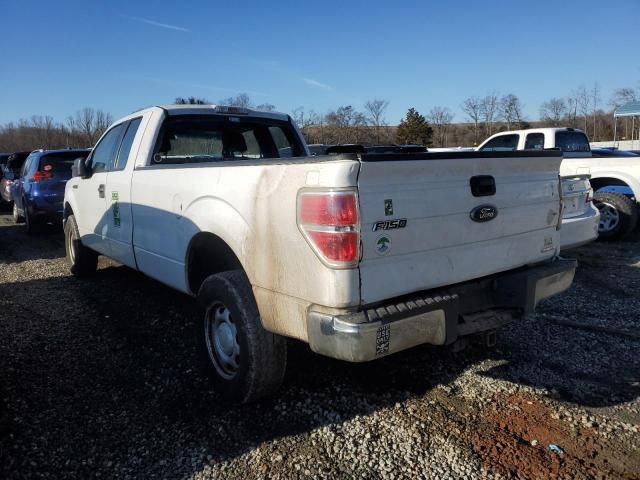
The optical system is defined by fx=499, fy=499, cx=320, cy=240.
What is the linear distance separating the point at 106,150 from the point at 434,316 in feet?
14.3

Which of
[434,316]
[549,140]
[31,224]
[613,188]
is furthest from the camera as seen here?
[31,224]

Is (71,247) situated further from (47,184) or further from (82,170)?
(47,184)

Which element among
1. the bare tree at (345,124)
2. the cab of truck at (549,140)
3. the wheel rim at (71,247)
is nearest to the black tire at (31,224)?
the wheel rim at (71,247)

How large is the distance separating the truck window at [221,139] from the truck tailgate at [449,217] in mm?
2646

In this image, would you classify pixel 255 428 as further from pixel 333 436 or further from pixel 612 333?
pixel 612 333

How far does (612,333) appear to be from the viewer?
434cm

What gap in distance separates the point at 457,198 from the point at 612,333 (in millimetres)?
2623

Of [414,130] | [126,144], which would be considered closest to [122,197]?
[126,144]

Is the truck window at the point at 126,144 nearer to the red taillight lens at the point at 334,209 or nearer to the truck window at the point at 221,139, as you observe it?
the truck window at the point at 221,139

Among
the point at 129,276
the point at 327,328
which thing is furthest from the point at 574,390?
the point at 129,276

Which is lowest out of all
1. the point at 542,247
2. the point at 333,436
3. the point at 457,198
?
the point at 333,436

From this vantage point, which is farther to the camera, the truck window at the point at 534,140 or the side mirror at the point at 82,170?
the truck window at the point at 534,140

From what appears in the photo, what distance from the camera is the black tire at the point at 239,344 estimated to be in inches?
115

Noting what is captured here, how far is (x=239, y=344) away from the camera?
3.01m
